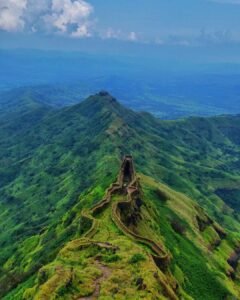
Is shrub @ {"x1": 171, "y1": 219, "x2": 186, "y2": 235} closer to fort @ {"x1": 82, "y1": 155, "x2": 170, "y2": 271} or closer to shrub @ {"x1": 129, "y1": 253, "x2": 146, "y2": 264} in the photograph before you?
fort @ {"x1": 82, "y1": 155, "x2": 170, "y2": 271}

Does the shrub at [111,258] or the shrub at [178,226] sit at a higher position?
the shrub at [111,258]

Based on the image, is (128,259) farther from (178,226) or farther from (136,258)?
(178,226)

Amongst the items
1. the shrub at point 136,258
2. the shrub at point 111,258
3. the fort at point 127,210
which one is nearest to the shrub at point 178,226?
the fort at point 127,210

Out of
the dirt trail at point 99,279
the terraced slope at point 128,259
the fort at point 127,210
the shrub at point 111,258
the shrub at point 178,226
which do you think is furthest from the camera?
the shrub at point 178,226

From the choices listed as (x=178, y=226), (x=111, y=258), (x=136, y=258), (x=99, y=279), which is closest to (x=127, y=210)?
(x=111, y=258)

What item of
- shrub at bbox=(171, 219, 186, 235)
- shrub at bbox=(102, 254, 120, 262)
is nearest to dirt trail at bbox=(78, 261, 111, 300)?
shrub at bbox=(102, 254, 120, 262)

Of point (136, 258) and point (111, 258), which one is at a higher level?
point (136, 258)

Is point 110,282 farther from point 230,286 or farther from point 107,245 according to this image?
point 230,286

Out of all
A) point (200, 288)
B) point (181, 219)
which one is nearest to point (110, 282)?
point (200, 288)

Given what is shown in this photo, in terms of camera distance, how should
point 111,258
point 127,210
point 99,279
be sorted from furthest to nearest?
point 127,210, point 111,258, point 99,279

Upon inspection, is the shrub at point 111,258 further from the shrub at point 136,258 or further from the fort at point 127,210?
the fort at point 127,210

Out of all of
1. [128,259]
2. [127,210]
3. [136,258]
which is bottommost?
[127,210]
